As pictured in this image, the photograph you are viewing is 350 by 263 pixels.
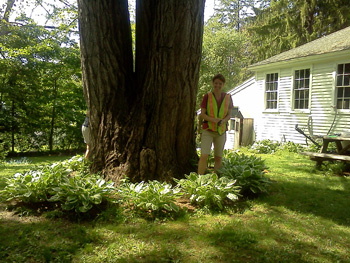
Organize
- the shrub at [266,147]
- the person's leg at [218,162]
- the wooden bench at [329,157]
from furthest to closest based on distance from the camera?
the shrub at [266,147] < the wooden bench at [329,157] < the person's leg at [218,162]

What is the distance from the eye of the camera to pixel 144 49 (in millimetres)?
4352

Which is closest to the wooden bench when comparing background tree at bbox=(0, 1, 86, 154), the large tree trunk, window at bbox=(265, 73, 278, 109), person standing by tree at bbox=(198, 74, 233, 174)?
person standing by tree at bbox=(198, 74, 233, 174)

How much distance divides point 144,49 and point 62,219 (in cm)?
264

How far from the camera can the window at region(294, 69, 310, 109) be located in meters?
11.6

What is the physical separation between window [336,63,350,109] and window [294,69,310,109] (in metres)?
1.36

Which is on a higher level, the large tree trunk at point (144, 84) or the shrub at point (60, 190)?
the large tree trunk at point (144, 84)

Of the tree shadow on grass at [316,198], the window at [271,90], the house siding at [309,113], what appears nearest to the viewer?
the tree shadow on grass at [316,198]

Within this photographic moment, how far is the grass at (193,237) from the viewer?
2.52m

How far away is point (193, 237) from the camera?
9.37 ft

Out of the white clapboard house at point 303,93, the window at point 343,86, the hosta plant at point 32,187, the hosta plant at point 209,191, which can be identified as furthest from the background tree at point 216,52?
the hosta plant at point 32,187

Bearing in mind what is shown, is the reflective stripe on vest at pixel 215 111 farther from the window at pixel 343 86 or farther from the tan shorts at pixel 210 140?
the window at pixel 343 86

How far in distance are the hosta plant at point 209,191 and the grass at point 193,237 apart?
0.59 feet

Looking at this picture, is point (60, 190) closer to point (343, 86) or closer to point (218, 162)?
point (218, 162)

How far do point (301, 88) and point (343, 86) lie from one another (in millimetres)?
1872
